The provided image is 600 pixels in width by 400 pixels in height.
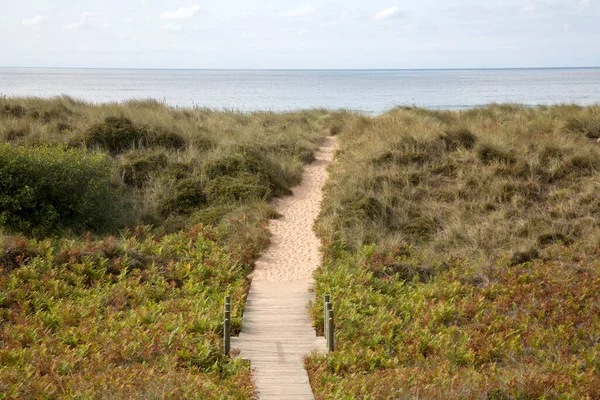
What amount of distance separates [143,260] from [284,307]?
145 inches

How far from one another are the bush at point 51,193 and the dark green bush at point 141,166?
8.22 feet

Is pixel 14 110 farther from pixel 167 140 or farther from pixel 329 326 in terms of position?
pixel 329 326

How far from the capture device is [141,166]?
67.5ft

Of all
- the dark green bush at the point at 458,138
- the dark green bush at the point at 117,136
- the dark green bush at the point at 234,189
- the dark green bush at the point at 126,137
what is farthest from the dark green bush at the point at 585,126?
the dark green bush at the point at 117,136

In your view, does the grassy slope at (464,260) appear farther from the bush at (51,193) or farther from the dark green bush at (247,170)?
the bush at (51,193)

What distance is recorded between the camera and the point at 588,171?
19.6 metres

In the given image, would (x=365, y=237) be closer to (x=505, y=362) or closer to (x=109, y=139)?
(x=505, y=362)

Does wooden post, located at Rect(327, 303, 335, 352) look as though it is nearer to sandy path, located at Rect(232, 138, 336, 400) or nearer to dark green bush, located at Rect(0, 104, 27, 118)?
sandy path, located at Rect(232, 138, 336, 400)

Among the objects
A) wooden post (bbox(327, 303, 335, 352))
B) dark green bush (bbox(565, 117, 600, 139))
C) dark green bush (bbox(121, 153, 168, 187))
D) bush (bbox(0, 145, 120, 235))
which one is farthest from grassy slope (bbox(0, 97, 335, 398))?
dark green bush (bbox(565, 117, 600, 139))

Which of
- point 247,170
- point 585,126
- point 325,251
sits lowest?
point 325,251

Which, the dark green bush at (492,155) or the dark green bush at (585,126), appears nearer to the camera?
the dark green bush at (492,155)

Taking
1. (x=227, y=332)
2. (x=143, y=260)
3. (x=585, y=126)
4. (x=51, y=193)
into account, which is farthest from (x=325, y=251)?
(x=585, y=126)

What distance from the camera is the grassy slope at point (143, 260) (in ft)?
29.1

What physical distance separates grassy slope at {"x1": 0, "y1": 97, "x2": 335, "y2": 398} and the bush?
0.57 feet
